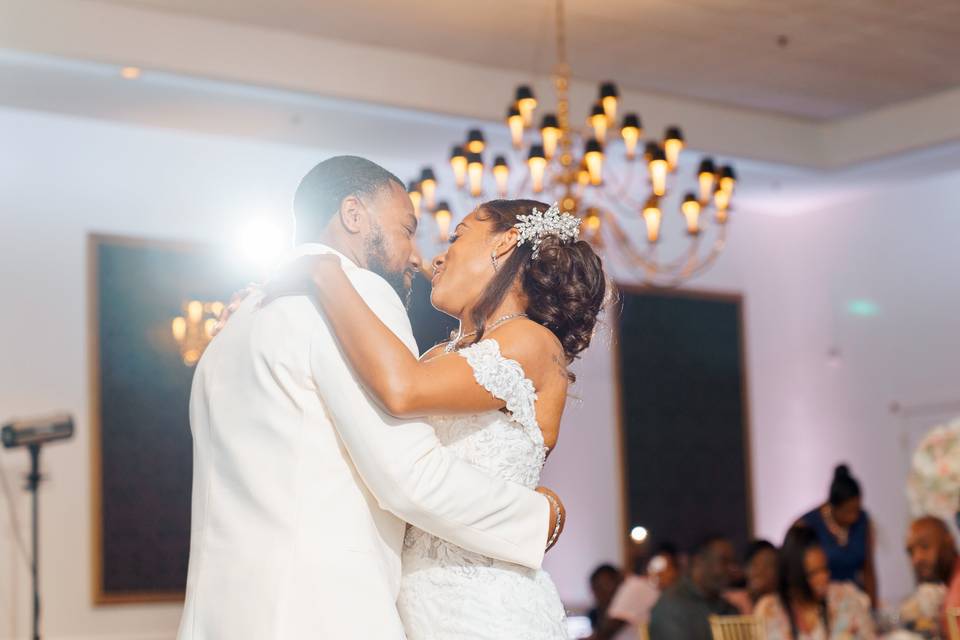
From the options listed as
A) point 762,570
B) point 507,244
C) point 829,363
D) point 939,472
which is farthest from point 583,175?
point 829,363

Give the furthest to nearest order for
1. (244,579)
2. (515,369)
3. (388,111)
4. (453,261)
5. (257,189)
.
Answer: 1. (257,189)
2. (388,111)
3. (453,261)
4. (515,369)
5. (244,579)

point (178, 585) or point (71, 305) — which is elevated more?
point (71, 305)

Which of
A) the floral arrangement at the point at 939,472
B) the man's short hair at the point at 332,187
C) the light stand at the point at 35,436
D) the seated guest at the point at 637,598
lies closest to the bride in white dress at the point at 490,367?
the man's short hair at the point at 332,187

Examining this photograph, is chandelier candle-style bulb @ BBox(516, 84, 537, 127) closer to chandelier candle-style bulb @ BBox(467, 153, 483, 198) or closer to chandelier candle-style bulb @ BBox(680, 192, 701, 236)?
chandelier candle-style bulb @ BBox(467, 153, 483, 198)

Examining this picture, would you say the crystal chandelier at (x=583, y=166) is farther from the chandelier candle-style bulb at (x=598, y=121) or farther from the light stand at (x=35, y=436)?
the light stand at (x=35, y=436)

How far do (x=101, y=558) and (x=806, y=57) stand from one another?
508cm

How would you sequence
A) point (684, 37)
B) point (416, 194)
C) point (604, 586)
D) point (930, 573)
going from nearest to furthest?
1. point (930, 573)
2. point (416, 194)
3. point (684, 37)
4. point (604, 586)

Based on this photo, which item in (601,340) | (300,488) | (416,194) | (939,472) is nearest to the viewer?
(300,488)

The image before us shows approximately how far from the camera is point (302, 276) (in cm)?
236

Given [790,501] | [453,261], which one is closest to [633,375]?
[790,501]

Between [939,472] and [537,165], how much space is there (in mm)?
3560

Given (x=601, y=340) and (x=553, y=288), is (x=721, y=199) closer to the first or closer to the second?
(x=601, y=340)

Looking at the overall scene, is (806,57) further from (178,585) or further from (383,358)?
(383,358)

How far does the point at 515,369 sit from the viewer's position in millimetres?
2604
